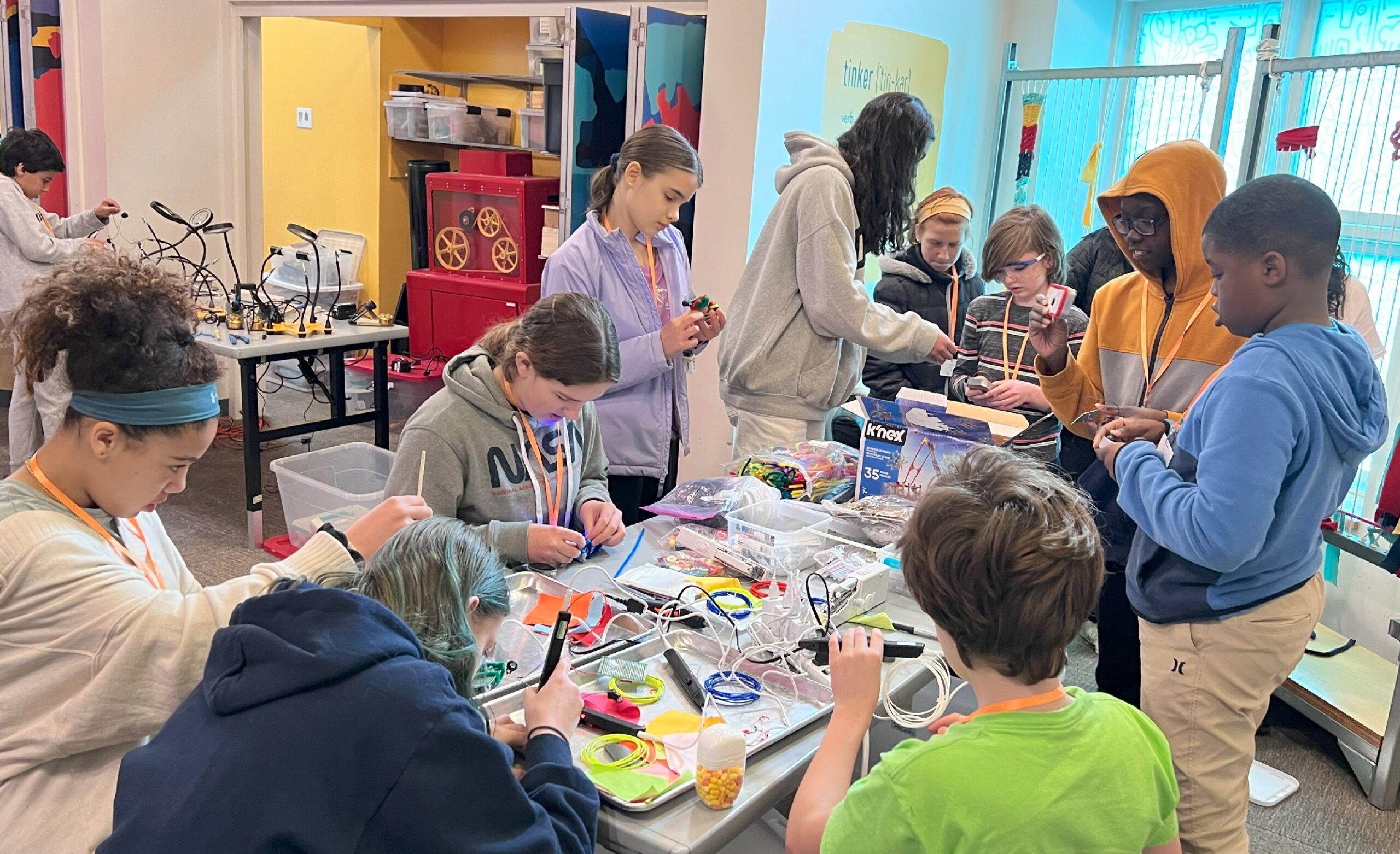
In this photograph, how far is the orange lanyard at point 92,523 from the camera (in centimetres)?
128

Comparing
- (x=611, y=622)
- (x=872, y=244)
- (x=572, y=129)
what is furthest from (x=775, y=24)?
(x=611, y=622)

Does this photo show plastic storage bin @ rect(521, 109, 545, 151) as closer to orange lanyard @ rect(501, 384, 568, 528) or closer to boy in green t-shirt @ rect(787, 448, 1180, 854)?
orange lanyard @ rect(501, 384, 568, 528)

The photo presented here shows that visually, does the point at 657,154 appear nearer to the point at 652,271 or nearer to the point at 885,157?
the point at 652,271

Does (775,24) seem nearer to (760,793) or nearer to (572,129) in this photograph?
(572,129)

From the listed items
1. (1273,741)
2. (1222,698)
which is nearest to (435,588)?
(1222,698)

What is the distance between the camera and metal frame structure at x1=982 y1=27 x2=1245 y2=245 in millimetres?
3602

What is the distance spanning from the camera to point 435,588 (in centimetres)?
122

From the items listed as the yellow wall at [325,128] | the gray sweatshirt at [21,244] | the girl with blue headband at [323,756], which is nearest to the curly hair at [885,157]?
the girl with blue headband at [323,756]

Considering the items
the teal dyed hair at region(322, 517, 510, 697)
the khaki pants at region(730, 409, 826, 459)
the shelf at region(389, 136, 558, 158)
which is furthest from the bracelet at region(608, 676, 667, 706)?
the shelf at region(389, 136, 558, 158)

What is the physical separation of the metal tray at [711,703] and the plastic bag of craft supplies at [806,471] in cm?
75

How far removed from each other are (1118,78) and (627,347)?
8.55ft

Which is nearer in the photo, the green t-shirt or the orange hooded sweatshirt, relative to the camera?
the green t-shirt

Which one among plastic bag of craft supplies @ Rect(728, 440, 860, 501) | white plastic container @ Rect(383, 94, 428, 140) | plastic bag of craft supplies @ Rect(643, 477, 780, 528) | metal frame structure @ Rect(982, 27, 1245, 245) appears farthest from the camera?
white plastic container @ Rect(383, 94, 428, 140)

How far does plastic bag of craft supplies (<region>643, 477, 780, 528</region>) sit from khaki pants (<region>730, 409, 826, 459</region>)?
1.41 feet
